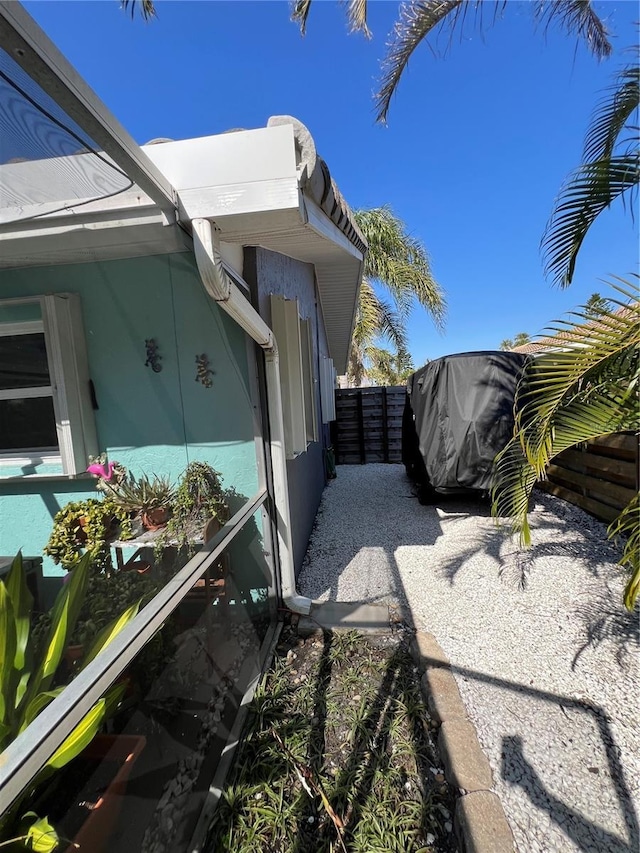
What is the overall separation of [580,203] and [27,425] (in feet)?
14.8

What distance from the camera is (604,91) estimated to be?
2.73 metres

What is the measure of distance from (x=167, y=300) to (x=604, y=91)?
3499 millimetres

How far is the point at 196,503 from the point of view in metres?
2.86

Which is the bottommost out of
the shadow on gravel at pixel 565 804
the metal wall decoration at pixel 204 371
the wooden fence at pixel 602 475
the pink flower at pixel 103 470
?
the shadow on gravel at pixel 565 804

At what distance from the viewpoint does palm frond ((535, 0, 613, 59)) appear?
11.7 feet

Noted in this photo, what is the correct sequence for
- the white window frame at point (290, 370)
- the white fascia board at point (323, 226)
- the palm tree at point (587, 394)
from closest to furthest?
the palm tree at point (587, 394) < the white fascia board at point (323, 226) < the white window frame at point (290, 370)

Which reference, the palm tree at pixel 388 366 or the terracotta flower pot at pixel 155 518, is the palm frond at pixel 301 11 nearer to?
the terracotta flower pot at pixel 155 518

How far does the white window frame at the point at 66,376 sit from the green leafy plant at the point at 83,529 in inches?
12.7

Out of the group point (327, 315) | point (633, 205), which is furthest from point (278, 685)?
point (327, 315)

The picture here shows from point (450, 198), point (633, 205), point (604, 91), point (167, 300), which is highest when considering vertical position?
point (450, 198)

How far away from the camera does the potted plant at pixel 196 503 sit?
2.66 meters

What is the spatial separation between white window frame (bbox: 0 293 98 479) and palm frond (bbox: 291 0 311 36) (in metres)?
4.45

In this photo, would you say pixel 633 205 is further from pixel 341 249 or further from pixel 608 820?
pixel 608 820

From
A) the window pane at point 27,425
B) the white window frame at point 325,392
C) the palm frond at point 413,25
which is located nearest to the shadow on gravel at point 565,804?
the window pane at point 27,425
